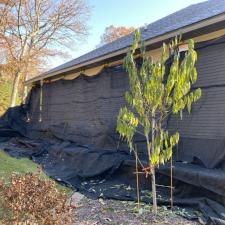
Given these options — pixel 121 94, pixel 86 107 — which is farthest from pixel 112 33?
pixel 121 94

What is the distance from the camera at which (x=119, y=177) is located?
529cm

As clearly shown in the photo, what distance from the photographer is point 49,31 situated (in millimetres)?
20422

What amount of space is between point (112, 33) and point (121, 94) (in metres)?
21.9

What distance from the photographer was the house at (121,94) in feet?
14.9

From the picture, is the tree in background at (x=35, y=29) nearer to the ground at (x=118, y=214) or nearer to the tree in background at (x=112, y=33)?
the tree in background at (x=112, y=33)

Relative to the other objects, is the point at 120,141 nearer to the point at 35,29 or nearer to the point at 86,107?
the point at 86,107

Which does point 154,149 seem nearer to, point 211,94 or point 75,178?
point 211,94

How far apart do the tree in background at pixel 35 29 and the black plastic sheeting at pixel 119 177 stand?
11754mm

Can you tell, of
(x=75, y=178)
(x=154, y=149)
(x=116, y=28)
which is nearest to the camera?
(x=154, y=149)

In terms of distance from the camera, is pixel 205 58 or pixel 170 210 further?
pixel 205 58

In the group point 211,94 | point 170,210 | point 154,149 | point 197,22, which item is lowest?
point 170,210

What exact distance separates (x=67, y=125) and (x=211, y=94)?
5.13 m

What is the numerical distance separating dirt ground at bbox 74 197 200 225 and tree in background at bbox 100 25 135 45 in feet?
76.2

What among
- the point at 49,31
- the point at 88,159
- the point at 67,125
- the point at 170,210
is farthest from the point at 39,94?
the point at 49,31
